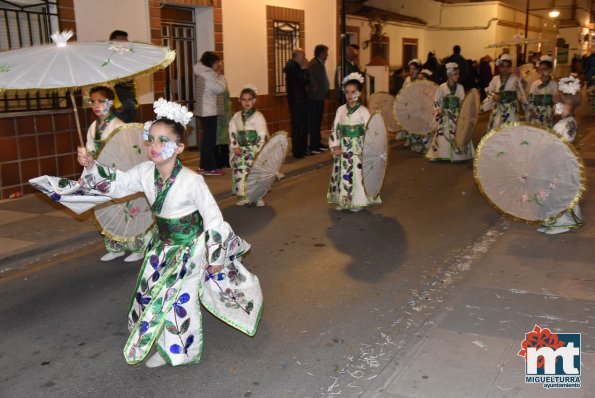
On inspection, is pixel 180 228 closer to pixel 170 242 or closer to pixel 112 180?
pixel 170 242

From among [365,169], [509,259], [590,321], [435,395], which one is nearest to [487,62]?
[365,169]

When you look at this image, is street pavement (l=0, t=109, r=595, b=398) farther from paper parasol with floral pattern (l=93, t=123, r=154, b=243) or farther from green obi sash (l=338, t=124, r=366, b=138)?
green obi sash (l=338, t=124, r=366, b=138)

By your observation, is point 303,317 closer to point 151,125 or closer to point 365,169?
point 151,125

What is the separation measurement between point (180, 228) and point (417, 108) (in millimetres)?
9946

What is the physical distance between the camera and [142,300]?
3949mm

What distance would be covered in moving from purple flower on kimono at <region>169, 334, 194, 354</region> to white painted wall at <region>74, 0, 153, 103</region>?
6.97 metres

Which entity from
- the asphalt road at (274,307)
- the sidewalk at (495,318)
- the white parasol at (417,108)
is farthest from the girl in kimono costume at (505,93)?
the sidewalk at (495,318)

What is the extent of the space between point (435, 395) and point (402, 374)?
0.98 feet

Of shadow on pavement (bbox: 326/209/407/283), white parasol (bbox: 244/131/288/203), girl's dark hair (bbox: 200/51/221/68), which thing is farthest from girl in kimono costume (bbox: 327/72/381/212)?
girl's dark hair (bbox: 200/51/221/68)

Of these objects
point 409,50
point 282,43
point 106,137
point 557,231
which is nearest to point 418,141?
point 282,43

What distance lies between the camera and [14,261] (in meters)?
6.34

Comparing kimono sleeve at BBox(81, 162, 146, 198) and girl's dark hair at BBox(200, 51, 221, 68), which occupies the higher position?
girl's dark hair at BBox(200, 51, 221, 68)

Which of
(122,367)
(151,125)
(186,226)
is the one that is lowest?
(122,367)

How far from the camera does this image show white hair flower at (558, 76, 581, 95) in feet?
22.2
